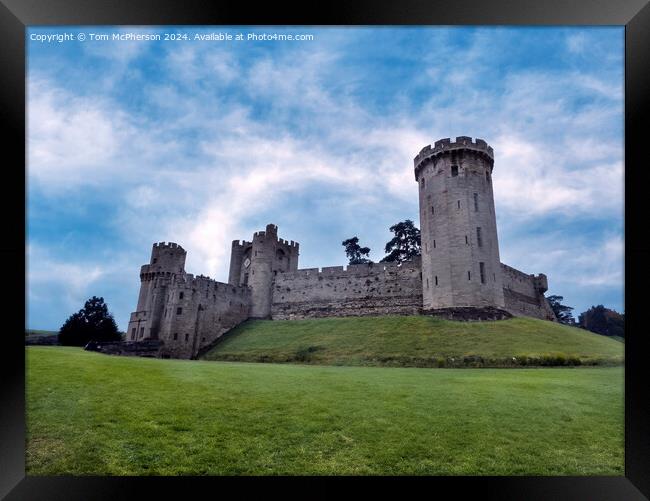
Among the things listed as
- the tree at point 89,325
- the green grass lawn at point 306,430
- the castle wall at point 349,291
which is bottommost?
the green grass lawn at point 306,430

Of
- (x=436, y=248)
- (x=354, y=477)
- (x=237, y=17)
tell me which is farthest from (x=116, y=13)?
(x=436, y=248)

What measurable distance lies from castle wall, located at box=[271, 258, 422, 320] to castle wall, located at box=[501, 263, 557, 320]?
19.3ft

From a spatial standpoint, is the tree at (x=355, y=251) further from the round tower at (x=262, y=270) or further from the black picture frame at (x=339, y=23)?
the black picture frame at (x=339, y=23)

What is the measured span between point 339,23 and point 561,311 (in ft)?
74.9

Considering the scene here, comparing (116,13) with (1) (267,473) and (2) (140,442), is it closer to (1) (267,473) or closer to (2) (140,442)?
(2) (140,442)

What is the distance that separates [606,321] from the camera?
28.8 feet

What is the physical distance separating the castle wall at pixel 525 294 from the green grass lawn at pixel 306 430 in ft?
68.0

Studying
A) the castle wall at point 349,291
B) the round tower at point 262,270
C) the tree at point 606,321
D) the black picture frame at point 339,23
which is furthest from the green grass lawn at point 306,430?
the round tower at point 262,270

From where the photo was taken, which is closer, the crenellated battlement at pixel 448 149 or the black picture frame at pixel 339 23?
the black picture frame at pixel 339 23

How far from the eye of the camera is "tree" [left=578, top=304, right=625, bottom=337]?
6.34 metres

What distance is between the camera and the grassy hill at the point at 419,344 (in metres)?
14.0

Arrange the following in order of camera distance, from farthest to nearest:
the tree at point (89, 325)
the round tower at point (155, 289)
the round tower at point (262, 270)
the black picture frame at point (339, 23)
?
the round tower at point (262, 270) → the round tower at point (155, 289) → the tree at point (89, 325) → the black picture frame at point (339, 23)

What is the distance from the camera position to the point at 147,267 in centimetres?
2773

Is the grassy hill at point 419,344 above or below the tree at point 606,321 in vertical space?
below
